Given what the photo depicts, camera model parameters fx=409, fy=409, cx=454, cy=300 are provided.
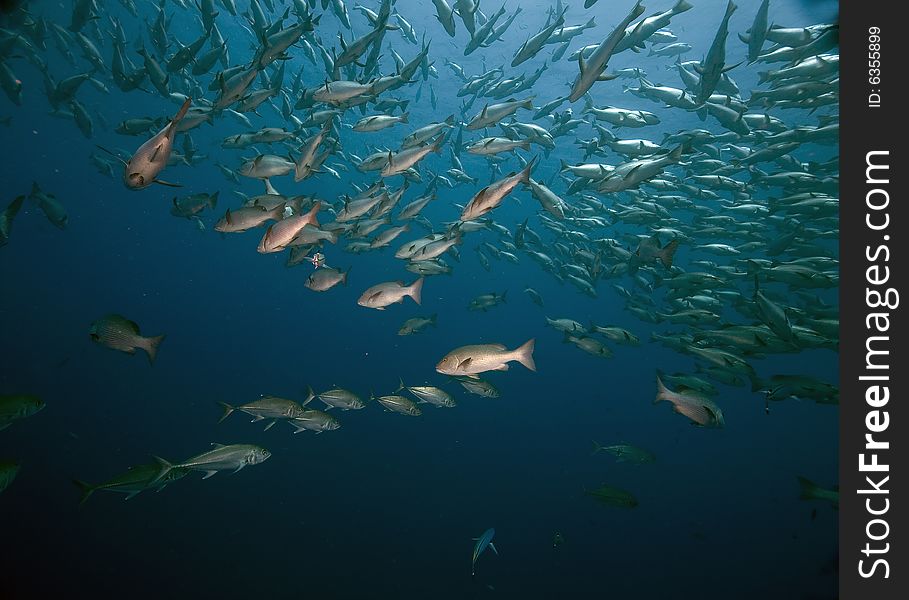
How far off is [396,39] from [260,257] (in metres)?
39.2

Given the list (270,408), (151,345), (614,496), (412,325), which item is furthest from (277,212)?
(614,496)

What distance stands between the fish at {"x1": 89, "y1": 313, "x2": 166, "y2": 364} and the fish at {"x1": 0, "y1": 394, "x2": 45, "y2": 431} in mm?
828

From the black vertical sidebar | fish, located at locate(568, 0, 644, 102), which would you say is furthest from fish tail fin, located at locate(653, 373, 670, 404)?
fish, located at locate(568, 0, 644, 102)

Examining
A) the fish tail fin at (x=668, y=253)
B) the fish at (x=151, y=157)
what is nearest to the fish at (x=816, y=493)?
the fish tail fin at (x=668, y=253)

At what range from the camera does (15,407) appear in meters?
3.73

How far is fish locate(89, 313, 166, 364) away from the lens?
146 inches

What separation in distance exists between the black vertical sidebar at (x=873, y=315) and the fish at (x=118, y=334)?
5785mm

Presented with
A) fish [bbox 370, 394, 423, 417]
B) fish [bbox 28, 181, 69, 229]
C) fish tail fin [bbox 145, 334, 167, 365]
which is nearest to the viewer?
fish tail fin [bbox 145, 334, 167, 365]

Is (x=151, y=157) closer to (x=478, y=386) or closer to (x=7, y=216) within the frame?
(x=478, y=386)

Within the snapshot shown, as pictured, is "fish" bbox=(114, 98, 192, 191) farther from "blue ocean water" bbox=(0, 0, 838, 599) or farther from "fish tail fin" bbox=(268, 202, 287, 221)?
"blue ocean water" bbox=(0, 0, 838, 599)

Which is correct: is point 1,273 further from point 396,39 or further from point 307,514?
point 396,39

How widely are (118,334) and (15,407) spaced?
A: 1103mm

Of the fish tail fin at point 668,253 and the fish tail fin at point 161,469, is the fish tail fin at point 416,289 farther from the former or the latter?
the fish tail fin at point 668,253

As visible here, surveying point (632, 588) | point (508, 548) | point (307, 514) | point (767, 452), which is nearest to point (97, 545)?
point (307, 514)
